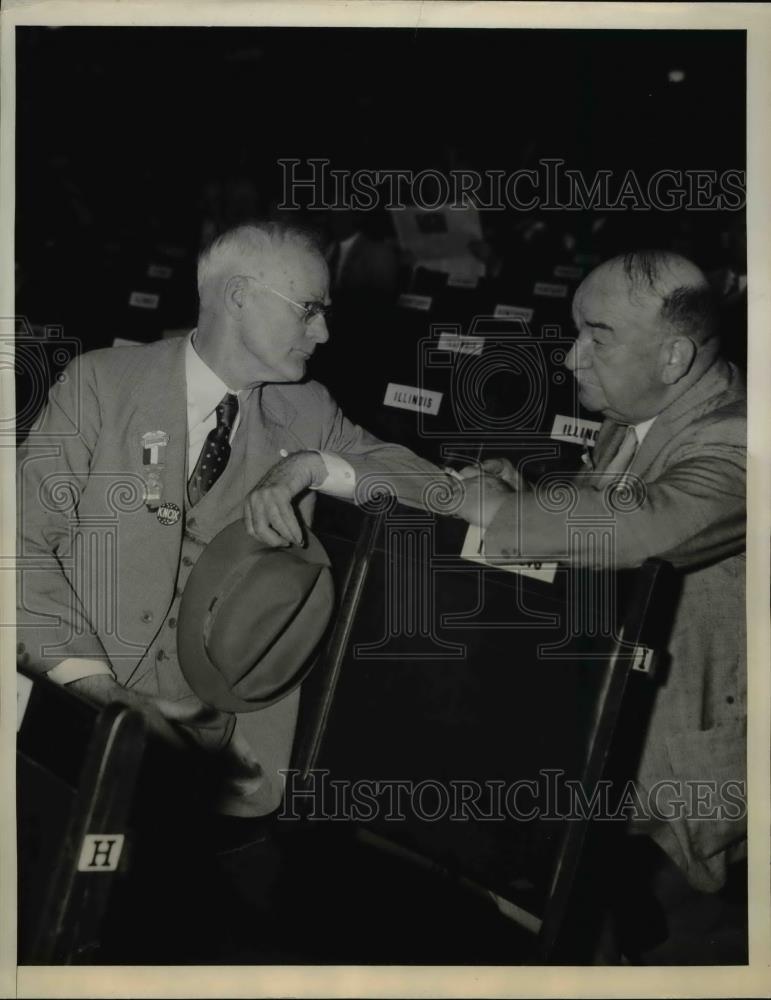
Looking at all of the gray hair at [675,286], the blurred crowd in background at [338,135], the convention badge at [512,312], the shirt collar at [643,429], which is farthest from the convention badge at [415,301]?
the shirt collar at [643,429]

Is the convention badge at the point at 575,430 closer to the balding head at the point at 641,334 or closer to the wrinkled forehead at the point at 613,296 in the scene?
the balding head at the point at 641,334

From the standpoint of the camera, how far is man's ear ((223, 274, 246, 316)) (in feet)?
7.13

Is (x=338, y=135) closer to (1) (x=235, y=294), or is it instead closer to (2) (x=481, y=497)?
(1) (x=235, y=294)

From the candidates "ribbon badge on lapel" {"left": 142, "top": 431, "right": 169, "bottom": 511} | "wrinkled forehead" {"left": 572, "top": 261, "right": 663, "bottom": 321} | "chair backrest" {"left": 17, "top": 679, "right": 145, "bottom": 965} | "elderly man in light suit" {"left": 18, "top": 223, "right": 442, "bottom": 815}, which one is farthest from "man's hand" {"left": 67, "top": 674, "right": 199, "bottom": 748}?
"wrinkled forehead" {"left": 572, "top": 261, "right": 663, "bottom": 321}

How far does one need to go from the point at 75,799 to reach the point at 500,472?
1084mm

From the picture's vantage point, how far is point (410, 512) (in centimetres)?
219

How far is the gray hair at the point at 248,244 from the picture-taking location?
216 centimetres

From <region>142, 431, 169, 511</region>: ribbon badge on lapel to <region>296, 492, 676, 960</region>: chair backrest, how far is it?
13.9 inches

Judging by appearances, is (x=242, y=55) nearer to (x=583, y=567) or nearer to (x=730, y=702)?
(x=583, y=567)

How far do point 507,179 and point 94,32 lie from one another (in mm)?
959

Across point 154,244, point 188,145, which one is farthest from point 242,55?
point 154,244

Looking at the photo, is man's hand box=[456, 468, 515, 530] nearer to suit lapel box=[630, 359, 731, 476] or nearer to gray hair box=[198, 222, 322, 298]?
suit lapel box=[630, 359, 731, 476]

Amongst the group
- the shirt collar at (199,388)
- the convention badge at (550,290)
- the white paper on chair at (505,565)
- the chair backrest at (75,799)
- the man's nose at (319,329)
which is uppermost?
the convention badge at (550,290)

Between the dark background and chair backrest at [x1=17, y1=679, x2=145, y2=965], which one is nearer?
chair backrest at [x1=17, y1=679, x2=145, y2=965]
